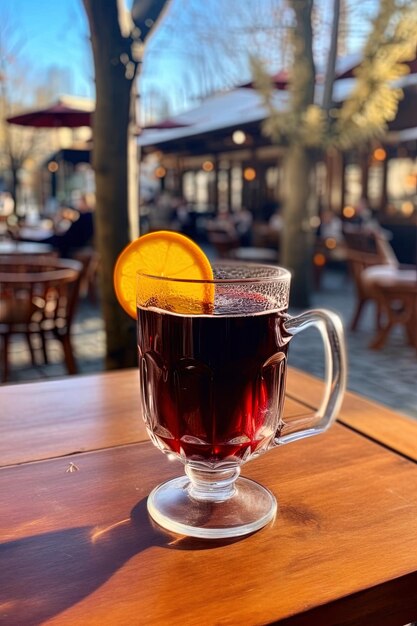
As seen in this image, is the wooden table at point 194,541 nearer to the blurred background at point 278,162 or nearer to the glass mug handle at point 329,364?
the glass mug handle at point 329,364

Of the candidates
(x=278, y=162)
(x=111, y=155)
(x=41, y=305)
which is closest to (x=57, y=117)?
(x=41, y=305)

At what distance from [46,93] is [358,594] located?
2258 centimetres

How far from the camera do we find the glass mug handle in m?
0.83

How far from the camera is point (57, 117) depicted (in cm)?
897

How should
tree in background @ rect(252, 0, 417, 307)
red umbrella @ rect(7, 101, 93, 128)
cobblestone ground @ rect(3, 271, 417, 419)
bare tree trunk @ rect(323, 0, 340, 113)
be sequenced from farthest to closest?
red umbrella @ rect(7, 101, 93, 128)
bare tree trunk @ rect(323, 0, 340, 113)
tree in background @ rect(252, 0, 417, 307)
cobblestone ground @ rect(3, 271, 417, 419)

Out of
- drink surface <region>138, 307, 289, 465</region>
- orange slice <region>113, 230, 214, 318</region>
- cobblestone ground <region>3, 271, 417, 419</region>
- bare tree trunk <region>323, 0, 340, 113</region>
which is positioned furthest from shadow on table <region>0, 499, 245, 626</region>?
bare tree trunk <region>323, 0, 340, 113</region>

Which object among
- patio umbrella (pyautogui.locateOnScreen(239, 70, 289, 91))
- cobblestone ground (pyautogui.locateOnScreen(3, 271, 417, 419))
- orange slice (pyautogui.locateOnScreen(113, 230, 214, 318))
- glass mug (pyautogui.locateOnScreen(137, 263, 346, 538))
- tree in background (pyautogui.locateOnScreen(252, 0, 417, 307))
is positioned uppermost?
patio umbrella (pyautogui.locateOnScreen(239, 70, 289, 91))

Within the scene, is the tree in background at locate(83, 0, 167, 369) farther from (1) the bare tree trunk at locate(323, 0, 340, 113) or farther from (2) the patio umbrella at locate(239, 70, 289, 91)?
(2) the patio umbrella at locate(239, 70, 289, 91)

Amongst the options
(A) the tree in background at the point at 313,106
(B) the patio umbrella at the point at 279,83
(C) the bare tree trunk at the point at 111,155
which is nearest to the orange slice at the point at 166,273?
(C) the bare tree trunk at the point at 111,155

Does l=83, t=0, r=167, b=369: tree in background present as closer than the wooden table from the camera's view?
No

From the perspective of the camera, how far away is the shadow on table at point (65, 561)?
1.99 feet

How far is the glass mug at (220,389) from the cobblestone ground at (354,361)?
10.4 ft

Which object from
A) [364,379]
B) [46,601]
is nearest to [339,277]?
[364,379]

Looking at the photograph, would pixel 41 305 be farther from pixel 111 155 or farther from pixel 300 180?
pixel 300 180
